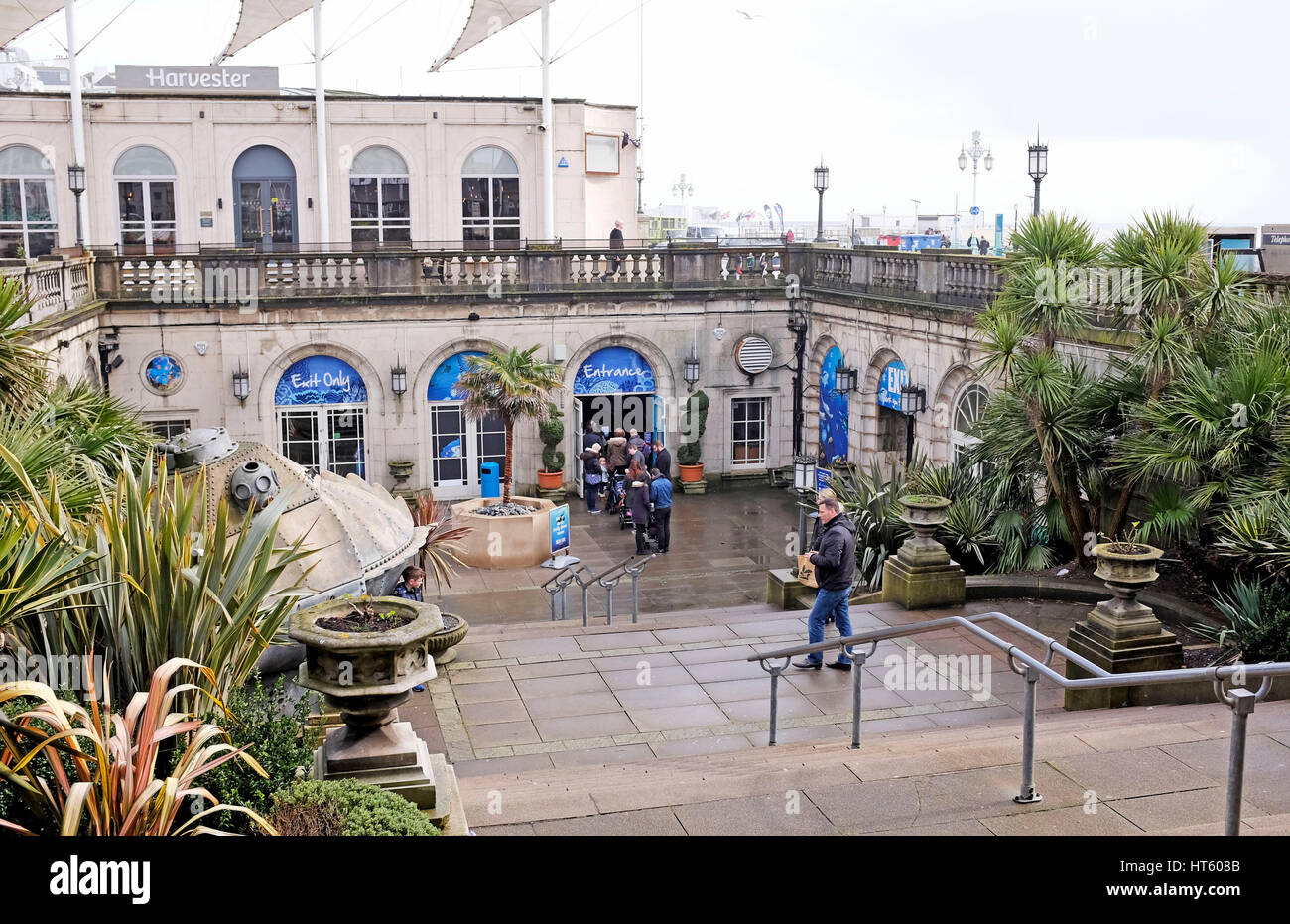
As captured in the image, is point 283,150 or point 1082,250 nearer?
point 1082,250

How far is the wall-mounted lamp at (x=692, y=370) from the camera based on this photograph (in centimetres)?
2497

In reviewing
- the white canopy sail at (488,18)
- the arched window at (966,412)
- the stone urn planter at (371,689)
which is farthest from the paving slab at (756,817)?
the white canopy sail at (488,18)

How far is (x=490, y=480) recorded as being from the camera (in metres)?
22.5

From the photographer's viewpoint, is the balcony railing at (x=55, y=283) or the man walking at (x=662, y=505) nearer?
the balcony railing at (x=55, y=283)

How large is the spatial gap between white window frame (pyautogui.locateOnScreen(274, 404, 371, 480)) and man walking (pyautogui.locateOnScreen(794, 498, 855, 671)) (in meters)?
14.7

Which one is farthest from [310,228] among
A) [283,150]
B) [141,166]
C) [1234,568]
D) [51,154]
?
[1234,568]

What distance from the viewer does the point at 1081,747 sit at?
7.64 meters

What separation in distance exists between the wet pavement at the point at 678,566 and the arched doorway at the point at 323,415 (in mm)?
4202

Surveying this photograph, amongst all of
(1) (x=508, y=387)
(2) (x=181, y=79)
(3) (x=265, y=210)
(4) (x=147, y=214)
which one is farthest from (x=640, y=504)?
(2) (x=181, y=79)

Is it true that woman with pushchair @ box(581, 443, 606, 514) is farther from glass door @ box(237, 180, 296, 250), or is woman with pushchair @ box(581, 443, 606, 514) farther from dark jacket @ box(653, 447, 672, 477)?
glass door @ box(237, 180, 296, 250)

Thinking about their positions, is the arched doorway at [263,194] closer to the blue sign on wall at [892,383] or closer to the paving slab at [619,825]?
the blue sign on wall at [892,383]

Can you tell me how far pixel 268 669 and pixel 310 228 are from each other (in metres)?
21.5
